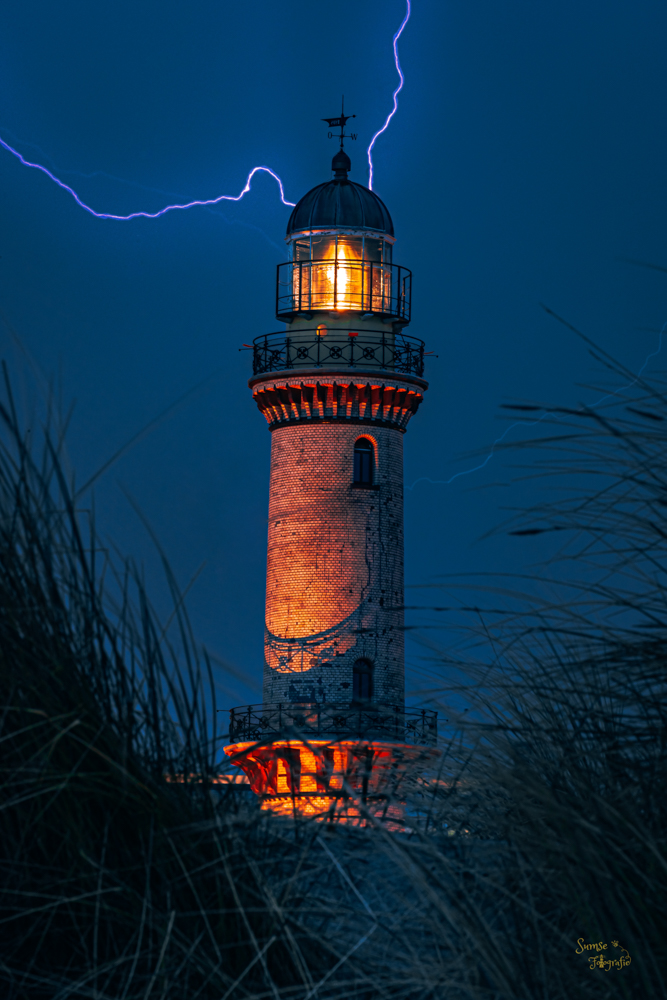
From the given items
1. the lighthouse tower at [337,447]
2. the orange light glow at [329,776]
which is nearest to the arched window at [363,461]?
the lighthouse tower at [337,447]

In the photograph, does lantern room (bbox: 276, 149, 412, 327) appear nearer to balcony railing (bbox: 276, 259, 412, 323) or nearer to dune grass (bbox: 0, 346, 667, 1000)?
balcony railing (bbox: 276, 259, 412, 323)

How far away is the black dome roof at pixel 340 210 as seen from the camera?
33062 mm

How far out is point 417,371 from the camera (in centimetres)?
3391

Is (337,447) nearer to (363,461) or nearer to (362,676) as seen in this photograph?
(363,461)

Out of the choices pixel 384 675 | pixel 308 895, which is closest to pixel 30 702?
pixel 308 895

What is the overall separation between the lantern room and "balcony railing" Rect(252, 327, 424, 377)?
0.42m

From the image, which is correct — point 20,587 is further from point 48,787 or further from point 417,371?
point 417,371

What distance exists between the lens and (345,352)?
33.3m

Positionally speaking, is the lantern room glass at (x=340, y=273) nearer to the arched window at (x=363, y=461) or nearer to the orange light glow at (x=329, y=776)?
the arched window at (x=363, y=461)

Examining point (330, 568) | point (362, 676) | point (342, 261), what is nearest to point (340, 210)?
point (342, 261)

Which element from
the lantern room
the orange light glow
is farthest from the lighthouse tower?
the orange light glow

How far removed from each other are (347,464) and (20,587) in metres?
28.1

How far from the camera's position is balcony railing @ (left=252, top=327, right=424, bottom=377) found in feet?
109

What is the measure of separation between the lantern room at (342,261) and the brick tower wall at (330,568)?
97.8 inches
